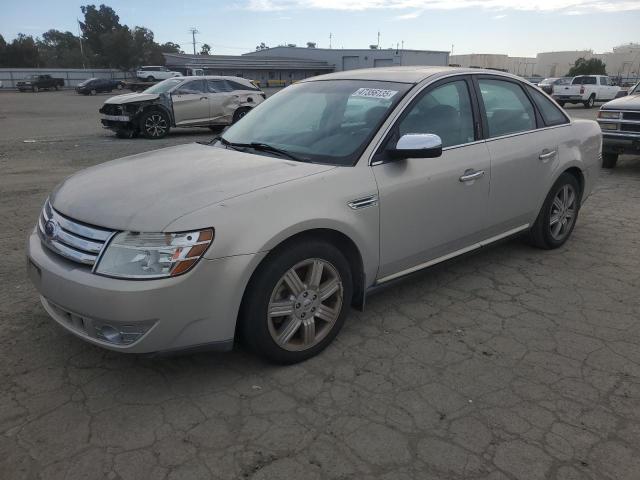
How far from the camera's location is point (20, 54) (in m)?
72.0

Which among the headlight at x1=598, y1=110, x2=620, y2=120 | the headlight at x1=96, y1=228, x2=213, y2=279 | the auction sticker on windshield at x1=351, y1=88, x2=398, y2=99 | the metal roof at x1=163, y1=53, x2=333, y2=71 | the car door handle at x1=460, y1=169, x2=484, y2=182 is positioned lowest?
the headlight at x1=96, y1=228, x2=213, y2=279

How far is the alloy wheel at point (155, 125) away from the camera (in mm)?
13586

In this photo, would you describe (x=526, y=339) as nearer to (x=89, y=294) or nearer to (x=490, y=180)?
(x=490, y=180)

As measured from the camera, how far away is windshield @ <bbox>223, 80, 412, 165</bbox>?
3.38 m

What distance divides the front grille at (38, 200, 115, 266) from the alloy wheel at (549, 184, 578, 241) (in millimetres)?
3907

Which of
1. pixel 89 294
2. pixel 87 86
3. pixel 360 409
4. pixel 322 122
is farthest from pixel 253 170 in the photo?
pixel 87 86

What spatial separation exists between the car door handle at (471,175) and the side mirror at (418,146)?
0.59 metres

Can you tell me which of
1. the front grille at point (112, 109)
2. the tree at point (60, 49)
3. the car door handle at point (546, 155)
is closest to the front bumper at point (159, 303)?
the car door handle at point (546, 155)

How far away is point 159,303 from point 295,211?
86 centimetres

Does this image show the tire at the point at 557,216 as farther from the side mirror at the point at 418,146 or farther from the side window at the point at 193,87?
the side window at the point at 193,87

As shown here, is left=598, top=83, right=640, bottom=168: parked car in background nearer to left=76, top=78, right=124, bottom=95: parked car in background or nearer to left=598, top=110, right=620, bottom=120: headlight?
left=598, top=110, right=620, bottom=120: headlight

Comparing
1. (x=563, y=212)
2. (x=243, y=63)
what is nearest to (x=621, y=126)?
→ (x=563, y=212)

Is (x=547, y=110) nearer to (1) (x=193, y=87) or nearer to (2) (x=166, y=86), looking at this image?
(1) (x=193, y=87)

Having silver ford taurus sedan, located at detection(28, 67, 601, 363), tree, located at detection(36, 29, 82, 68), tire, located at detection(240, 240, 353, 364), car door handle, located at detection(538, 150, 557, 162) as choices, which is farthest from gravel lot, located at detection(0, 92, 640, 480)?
tree, located at detection(36, 29, 82, 68)
